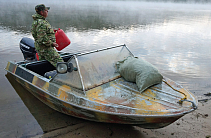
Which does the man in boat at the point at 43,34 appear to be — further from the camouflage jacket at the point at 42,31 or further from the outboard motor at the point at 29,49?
the outboard motor at the point at 29,49

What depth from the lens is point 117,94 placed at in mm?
3080

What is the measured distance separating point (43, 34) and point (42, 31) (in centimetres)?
8

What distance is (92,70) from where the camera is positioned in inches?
132

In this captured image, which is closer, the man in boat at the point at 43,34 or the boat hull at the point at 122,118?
the boat hull at the point at 122,118

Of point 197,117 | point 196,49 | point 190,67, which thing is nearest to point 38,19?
point 197,117

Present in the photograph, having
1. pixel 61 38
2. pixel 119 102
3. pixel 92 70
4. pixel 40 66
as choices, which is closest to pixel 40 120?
pixel 40 66

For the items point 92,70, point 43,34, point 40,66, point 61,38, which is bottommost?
point 40,66

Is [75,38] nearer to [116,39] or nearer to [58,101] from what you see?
[116,39]

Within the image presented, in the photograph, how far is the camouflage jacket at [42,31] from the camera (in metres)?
4.04

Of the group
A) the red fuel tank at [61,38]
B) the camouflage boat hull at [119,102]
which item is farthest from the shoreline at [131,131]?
the red fuel tank at [61,38]

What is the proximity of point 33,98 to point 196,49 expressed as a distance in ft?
31.1

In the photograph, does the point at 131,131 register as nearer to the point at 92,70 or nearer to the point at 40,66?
the point at 92,70

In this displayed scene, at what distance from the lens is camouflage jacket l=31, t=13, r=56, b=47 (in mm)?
4039

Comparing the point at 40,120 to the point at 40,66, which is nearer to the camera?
the point at 40,120
